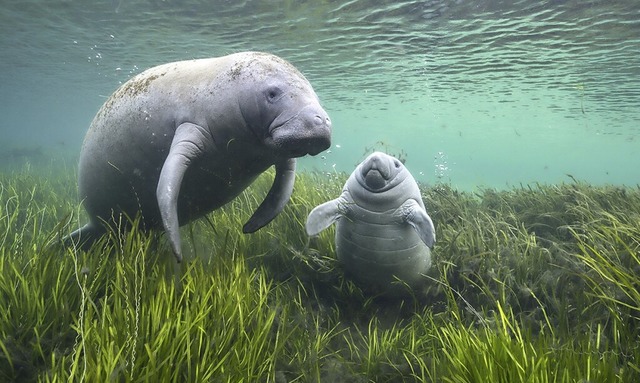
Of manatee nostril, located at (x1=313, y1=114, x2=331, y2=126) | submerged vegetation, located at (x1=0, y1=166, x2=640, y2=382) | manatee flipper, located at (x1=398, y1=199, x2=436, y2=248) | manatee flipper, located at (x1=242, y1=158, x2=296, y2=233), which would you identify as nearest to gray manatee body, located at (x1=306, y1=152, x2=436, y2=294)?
manatee flipper, located at (x1=398, y1=199, x2=436, y2=248)

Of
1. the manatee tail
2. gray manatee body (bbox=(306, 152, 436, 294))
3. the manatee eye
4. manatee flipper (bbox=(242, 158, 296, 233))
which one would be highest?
the manatee eye

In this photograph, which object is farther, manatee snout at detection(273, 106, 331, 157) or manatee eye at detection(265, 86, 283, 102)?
manatee eye at detection(265, 86, 283, 102)

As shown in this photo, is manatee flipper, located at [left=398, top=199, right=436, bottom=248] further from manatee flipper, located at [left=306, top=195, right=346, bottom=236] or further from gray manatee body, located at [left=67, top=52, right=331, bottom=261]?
gray manatee body, located at [left=67, top=52, right=331, bottom=261]

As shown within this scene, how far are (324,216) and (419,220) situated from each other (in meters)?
1.06

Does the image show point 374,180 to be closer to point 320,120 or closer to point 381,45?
point 320,120

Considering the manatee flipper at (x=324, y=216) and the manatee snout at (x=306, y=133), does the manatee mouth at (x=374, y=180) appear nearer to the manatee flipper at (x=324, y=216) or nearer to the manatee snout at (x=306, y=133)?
the manatee flipper at (x=324, y=216)

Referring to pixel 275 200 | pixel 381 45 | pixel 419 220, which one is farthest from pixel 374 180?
pixel 381 45

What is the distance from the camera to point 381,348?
390cm

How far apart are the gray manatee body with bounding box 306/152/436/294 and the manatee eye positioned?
64.9 inches

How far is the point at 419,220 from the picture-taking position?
15.4ft

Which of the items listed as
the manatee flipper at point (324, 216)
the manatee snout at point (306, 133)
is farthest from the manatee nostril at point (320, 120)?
the manatee flipper at point (324, 216)

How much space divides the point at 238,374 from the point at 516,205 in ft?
26.8

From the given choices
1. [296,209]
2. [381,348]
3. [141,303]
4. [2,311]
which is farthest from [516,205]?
[2,311]

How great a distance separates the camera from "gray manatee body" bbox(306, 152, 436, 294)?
15.8ft
